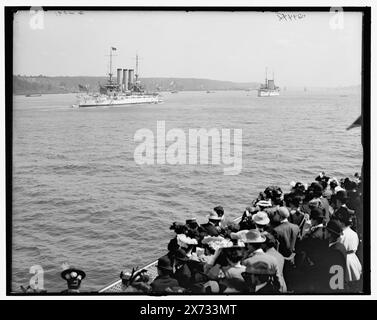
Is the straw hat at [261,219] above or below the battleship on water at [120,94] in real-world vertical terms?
below

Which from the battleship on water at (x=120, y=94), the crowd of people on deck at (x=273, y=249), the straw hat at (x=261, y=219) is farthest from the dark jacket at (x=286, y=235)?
the battleship on water at (x=120, y=94)

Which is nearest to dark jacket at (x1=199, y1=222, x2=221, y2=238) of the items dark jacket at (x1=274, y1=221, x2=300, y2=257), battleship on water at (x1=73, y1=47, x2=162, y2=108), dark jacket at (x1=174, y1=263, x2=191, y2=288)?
dark jacket at (x1=174, y1=263, x2=191, y2=288)

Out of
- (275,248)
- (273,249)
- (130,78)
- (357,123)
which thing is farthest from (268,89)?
(273,249)

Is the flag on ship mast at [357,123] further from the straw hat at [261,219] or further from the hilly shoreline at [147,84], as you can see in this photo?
the straw hat at [261,219]

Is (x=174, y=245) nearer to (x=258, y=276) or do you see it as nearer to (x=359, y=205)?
(x=258, y=276)

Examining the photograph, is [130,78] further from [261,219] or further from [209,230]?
[261,219]

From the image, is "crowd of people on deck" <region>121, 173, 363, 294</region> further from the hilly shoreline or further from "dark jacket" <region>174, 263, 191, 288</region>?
the hilly shoreline

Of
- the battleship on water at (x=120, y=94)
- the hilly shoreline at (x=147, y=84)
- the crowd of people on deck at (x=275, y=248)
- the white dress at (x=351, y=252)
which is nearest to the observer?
the crowd of people on deck at (x=275, y=248)
